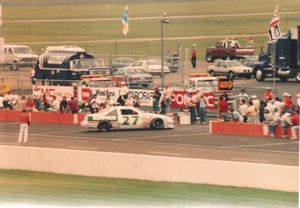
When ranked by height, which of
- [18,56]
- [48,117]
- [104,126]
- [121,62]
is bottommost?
[104,126]

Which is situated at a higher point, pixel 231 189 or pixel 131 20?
pixel 131 20

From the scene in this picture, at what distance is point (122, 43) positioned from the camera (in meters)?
44.7

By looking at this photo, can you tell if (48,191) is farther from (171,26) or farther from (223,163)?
(171,26)

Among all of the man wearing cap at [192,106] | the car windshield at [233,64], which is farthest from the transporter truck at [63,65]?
the man wearing cap at [192,106]

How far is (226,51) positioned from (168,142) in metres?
19.8

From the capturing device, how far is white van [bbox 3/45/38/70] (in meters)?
42.8

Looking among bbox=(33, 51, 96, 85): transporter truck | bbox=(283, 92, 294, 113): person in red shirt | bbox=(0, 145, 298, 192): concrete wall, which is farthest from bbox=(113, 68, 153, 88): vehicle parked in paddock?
bbox=(0, 145, 298, 192): concrete wall

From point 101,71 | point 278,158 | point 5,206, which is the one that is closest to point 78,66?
point 101,71

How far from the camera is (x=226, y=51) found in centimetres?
4931

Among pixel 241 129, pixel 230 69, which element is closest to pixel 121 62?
pixel 230 69

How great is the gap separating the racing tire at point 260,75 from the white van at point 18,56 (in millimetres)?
9456

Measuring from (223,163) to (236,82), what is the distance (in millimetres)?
19599

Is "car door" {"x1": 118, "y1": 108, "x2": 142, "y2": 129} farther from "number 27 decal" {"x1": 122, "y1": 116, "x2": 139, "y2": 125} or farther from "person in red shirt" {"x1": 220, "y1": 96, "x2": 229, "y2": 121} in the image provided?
"person in red shirt" {"x1": 220, "y1": 96, "x2": 229, "y2": 121}

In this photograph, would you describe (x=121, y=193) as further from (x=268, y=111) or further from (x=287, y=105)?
(x=268, y=111)
